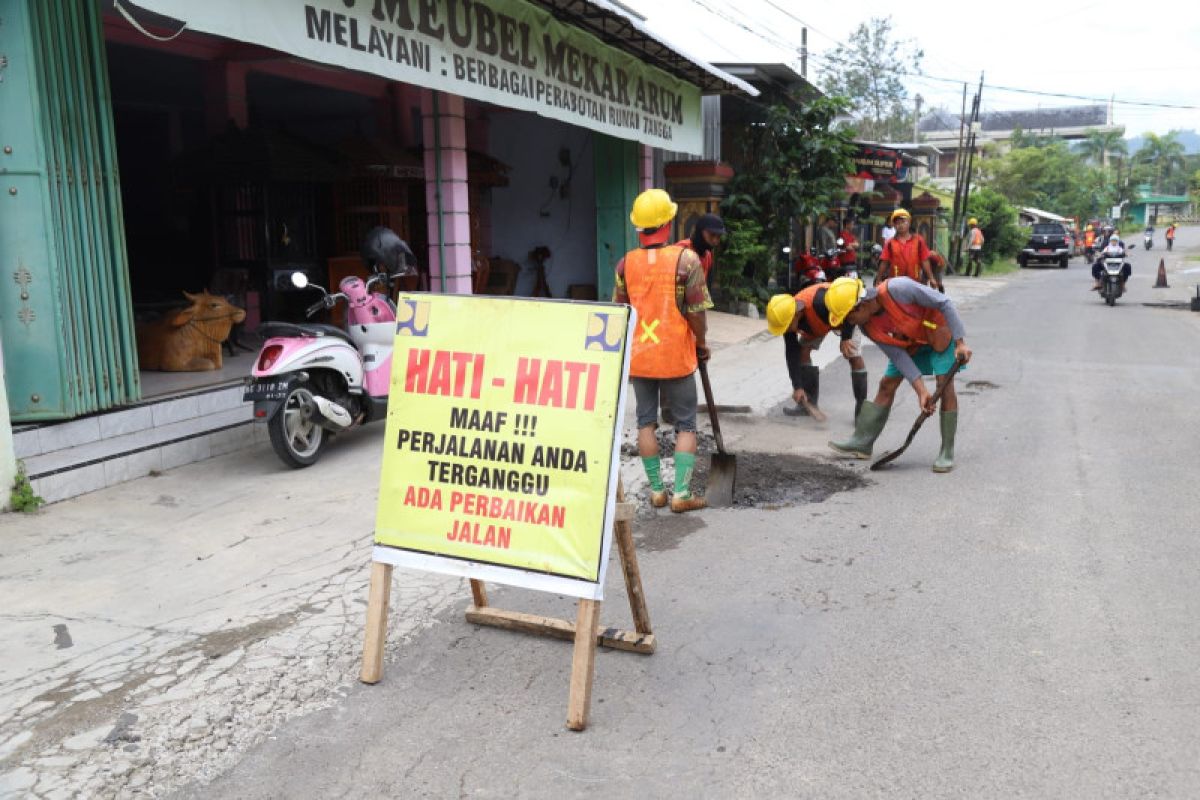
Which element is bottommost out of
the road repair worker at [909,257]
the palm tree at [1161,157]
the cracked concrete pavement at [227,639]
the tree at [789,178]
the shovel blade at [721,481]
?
the cracked concrete pavement at [227,639]

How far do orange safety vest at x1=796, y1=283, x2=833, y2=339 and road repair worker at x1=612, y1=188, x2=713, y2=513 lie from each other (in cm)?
219

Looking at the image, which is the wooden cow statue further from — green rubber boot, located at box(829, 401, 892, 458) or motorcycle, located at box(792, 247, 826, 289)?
motorcycle, located at box(792, 247, 826, 289)

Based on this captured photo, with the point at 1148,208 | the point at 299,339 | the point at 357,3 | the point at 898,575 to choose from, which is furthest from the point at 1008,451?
the point at 1148,208

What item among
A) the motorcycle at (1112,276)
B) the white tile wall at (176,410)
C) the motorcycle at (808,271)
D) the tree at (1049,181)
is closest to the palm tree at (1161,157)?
the tree at (1049,181)

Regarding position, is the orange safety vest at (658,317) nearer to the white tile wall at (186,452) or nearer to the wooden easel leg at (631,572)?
the wooden easel leg at (631,572)

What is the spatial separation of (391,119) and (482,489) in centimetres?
1100

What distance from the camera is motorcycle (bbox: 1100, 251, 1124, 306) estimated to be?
2061cm

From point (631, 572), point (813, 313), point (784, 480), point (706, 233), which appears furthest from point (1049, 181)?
point (631, 572)

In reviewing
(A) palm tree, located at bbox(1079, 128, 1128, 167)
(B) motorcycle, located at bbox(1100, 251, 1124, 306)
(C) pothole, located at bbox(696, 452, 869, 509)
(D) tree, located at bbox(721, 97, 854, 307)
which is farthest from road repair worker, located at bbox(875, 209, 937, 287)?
(A) palm tree, located at bbox(1079, 128, 1128, 167)

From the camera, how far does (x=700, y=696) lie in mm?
3658

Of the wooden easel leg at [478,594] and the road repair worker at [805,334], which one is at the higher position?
the road repair worker at [805,334]

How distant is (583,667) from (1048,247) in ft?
139

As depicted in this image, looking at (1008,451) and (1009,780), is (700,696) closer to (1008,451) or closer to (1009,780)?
(1009,780)

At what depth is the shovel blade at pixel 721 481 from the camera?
6.26 m
